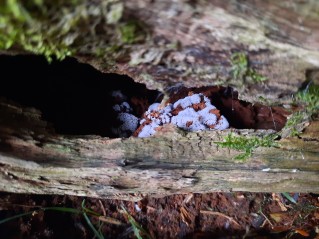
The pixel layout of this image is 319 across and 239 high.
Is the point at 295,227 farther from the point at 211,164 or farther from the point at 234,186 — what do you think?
the point at 211,164

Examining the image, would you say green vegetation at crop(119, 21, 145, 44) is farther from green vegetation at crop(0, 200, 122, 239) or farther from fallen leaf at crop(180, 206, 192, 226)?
fallen leaf at crop(180, 206, 192, 226)

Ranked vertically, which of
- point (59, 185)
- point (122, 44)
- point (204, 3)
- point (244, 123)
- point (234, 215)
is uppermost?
point (204, 3)

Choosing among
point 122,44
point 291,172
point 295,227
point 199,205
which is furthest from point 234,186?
point 122,44

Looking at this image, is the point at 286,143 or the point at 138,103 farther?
the point at 138,103

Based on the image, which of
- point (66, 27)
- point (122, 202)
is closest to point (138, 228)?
point (122, 202)

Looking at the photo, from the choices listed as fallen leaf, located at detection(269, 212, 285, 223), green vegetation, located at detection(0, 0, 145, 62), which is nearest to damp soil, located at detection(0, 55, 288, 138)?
green vegetation, located at detection(0, 0, 145, 62)

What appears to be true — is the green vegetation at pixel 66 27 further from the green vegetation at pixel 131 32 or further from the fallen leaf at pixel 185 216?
the fallen leaf at pixel 185 216

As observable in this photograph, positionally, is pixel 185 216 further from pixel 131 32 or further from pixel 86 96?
pixel 131 32
